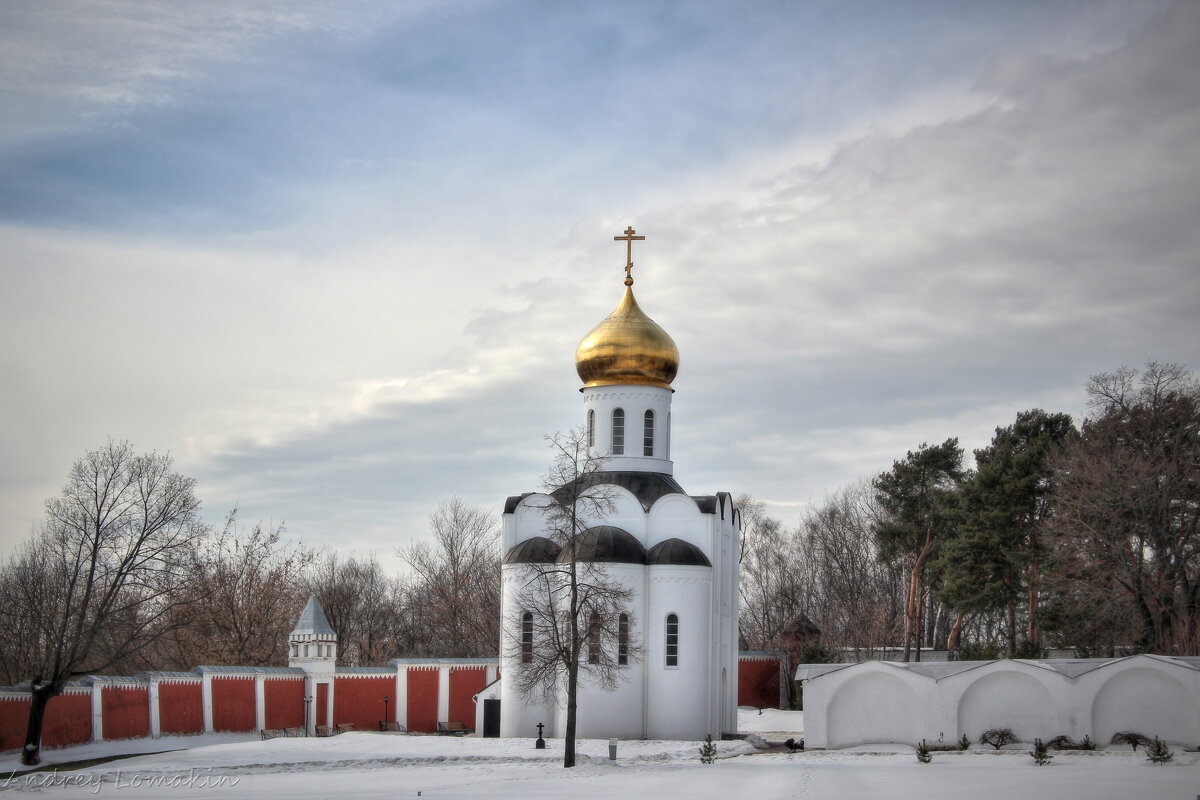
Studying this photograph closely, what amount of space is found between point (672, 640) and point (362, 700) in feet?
33.7

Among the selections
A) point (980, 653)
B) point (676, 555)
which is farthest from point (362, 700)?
point (980, 653)

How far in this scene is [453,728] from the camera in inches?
1372

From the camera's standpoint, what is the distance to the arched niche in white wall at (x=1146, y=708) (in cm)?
2547

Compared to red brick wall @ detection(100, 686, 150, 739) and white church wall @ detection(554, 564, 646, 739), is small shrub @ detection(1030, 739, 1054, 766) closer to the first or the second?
white church wall @ detection(554, 564, 646, 739)

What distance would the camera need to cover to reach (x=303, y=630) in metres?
35.2

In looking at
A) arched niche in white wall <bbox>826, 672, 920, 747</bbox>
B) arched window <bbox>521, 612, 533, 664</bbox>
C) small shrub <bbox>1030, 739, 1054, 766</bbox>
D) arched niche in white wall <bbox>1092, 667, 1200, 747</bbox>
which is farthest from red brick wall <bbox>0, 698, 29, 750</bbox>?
arched niche in white wall <bbox>1092, 667, 1200, 747</bbox>


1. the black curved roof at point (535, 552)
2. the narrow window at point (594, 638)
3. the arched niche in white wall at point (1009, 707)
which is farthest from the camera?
the black curved roof at point (535, 552)

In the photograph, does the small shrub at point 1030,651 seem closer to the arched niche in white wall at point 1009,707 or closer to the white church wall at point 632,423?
the arched niche in white wall at point 1009,707

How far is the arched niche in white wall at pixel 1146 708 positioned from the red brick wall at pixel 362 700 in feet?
61.1

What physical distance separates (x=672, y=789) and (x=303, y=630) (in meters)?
17.7

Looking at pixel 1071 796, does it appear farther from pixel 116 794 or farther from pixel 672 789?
pixel 116 794

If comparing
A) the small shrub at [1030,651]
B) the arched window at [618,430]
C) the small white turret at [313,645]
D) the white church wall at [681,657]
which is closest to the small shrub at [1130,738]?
the small shrub at [1030,651]

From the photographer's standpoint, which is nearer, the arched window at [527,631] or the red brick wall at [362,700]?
the arched window at [527,631]

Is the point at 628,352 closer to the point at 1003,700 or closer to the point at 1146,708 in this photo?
the point at 1003,700
